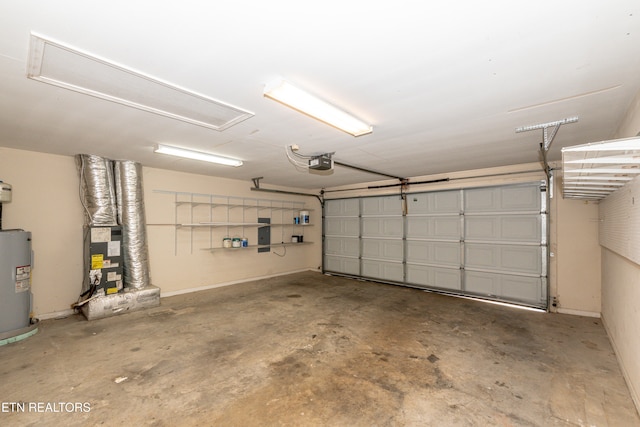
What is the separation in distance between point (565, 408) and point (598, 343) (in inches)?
67.7

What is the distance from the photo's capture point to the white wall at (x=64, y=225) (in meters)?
3.67

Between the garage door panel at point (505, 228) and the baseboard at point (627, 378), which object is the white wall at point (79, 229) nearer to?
the garage door panel at point (505, 228)

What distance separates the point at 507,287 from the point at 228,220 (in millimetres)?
5632

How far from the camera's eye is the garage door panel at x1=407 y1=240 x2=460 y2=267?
204 inches

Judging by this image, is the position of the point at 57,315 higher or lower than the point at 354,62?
lower

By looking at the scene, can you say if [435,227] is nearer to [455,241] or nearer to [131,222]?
[455,241]

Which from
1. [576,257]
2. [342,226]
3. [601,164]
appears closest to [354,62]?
[601,164]

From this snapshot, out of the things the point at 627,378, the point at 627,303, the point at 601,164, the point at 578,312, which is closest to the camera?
the point at 601,164

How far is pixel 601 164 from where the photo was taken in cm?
186

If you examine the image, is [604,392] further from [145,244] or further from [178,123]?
[145,244]

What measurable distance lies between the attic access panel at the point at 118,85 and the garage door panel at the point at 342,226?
182 inches

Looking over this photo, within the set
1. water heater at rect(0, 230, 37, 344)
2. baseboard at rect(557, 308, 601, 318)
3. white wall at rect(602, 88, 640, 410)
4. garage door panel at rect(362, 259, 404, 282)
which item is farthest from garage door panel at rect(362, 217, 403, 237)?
water heater at rect(0, 230, 37, 344)

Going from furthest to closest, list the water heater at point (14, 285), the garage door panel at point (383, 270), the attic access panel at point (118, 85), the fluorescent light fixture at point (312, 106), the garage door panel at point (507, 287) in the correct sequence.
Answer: the garage door panel at point (383, 270) < the garage door panel at point (507, 287) < the water heater at point (14, 285) < the fluorescent light fixture at point (312, 106) < the attic access panel at point (118, 85)

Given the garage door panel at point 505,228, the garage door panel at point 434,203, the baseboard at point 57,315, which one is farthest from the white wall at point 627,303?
the baseboard at point 57,315
